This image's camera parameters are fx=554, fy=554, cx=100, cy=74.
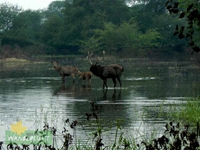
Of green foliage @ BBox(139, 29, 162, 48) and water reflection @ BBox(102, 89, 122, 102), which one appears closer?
water reflection @ BBox(102, 89, 122, 102)

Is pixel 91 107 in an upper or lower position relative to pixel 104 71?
lower

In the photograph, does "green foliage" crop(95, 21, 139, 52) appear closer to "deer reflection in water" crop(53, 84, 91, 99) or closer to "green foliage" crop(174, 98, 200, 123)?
"deer reflection in water" crop(53, 84, 91, 99)

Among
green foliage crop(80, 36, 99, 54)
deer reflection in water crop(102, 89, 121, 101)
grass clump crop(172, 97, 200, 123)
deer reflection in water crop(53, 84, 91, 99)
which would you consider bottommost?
deer reflection in water crop(53, 84, 91, 99)

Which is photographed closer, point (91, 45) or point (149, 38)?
point (149, 38)

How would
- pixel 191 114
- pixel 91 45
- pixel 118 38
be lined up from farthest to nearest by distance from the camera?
pixel 118 38 < pixel 91 45 < pixel 191 114

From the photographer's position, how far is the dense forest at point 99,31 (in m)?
83.0

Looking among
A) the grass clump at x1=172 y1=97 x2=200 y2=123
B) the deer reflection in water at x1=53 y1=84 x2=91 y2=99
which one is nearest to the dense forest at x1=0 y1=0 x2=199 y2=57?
the deer reflection in water at x1=53 y1=84 x2=91 y2=99

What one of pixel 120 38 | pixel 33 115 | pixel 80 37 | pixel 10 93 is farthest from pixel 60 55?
pixel 33 115

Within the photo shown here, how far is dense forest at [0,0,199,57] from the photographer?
83.0 meters

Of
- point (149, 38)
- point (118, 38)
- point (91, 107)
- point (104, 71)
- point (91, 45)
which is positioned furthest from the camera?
point (118, 38)

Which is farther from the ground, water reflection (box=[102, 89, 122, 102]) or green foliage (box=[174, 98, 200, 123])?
green foliage (box=[174, 98, 200, 123])

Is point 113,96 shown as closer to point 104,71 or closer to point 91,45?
point 104,71

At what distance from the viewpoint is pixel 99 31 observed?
83.9 meters

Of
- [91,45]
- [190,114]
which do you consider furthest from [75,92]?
[91,45]
